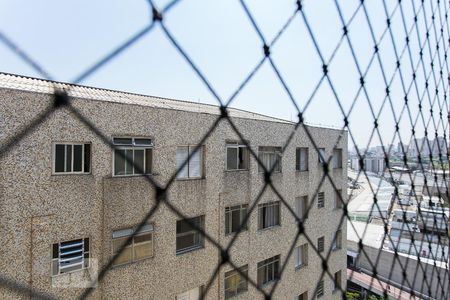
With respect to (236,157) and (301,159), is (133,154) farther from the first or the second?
(301,159)

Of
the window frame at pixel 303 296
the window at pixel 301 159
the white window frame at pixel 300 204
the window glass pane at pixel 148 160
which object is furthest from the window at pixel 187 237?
the window frame at pixel 303 296

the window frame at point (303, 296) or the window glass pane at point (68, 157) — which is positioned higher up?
the window glass pane at point (68, 157)

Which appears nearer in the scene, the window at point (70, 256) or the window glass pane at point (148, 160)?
the window at point (70, 256)

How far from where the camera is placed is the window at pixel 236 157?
2758 millimetres

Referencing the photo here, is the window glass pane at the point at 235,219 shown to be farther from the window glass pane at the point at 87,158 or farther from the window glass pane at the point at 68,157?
the window glass pane at the point at 68,157

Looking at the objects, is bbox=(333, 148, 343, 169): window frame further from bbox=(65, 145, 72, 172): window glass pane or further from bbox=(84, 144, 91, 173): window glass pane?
bbox=(65, 145, 72, 172): window glass pane

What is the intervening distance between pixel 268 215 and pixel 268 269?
0.57 m

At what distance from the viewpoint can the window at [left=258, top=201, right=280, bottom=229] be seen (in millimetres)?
3025

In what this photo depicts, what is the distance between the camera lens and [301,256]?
357cm

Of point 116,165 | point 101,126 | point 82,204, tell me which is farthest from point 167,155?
point 82,204

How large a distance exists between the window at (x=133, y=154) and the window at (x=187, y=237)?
0.55m

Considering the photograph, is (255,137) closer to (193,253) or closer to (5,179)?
(193,253)

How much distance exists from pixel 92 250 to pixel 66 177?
503 mm

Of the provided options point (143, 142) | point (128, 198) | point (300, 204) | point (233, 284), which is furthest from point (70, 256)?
point (300, 204)
